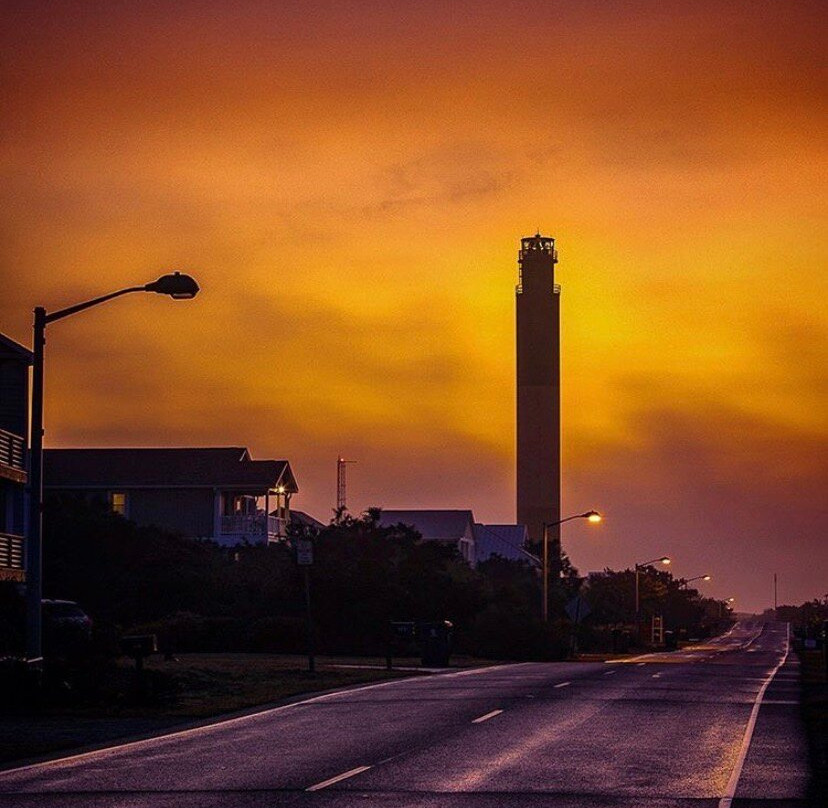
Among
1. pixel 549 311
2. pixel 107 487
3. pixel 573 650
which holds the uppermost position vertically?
pixel 549 311

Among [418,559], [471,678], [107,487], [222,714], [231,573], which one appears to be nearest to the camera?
[222,714]

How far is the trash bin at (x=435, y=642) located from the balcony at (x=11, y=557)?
11.7 metres

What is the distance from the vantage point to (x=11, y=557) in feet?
145

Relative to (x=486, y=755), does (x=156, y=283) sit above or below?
above

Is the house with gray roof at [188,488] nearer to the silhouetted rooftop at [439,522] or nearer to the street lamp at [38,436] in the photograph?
the silhouetted rooftop at [439,522]

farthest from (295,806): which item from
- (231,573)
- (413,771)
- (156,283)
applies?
(231,573)

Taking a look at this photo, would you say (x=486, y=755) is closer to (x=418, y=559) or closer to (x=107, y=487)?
(x=418, y=559)

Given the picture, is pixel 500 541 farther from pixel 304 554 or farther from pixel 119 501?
pixel 304 554

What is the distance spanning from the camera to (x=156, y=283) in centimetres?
2488

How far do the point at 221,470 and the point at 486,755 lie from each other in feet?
218

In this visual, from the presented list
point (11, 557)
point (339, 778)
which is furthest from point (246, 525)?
point (339, 778)

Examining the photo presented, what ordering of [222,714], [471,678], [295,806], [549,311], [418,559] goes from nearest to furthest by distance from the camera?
1. [295,806]
2. [222,714]
3. [471,678]
4. [418,559]
5. [549,311]

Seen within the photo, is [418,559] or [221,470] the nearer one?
[418,559]

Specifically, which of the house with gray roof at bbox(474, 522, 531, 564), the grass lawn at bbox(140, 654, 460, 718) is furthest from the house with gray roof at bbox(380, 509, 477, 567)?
→ the grass lawn at bbox(140, 654, 460, 718)
